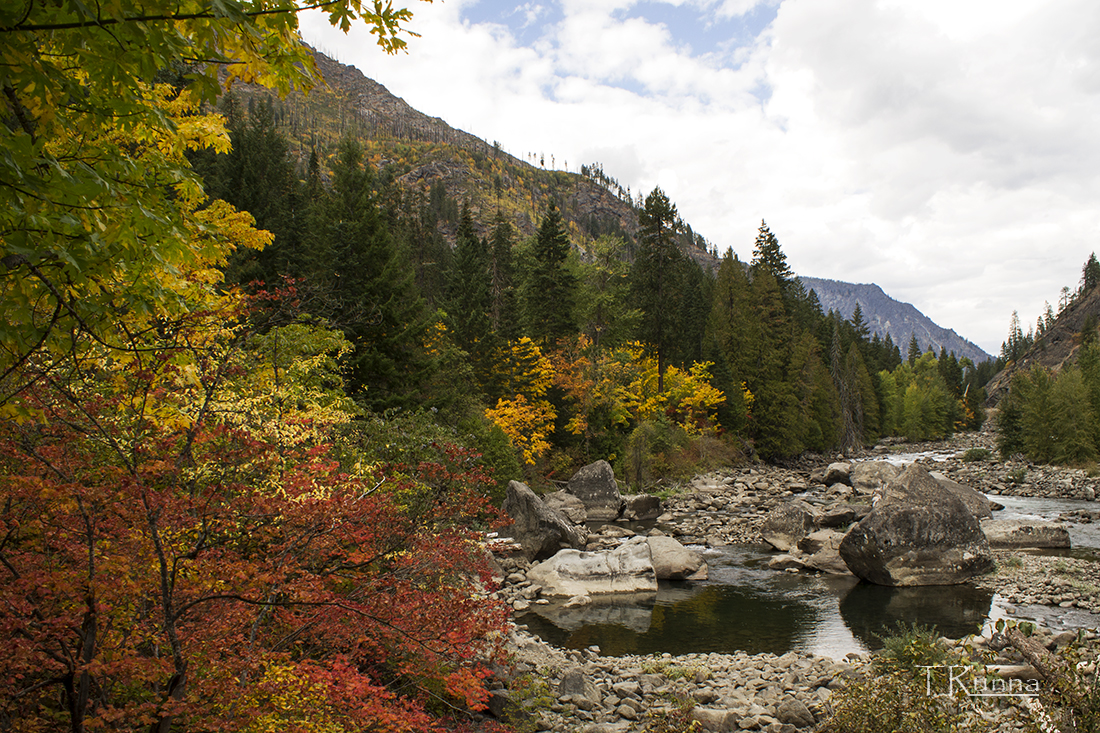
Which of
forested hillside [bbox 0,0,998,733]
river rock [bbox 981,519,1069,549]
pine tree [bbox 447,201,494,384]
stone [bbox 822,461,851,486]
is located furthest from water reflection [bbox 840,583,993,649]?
stone [bbox 822,461,851,486]

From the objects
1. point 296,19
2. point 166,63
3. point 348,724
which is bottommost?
point 348,724

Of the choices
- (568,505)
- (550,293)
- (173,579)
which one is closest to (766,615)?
(568,505)

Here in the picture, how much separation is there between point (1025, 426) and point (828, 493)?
26.0 m

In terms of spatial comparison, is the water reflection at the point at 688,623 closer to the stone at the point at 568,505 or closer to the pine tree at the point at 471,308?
the stone at the point at 568,505

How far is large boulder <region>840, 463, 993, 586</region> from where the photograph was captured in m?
15.3

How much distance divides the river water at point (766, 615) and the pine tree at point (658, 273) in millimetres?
23539

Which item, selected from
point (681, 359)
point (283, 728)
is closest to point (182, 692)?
point (283, 728)

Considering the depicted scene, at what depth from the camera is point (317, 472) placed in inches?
245

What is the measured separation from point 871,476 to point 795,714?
2435 centimetres

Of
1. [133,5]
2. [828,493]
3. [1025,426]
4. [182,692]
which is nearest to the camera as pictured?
[133,5]

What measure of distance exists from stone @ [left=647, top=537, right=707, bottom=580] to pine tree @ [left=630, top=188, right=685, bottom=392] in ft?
71.3

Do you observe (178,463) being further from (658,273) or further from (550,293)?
(658,273)

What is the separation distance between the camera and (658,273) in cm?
3972

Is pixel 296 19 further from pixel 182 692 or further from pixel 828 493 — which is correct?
pixel 828 493
